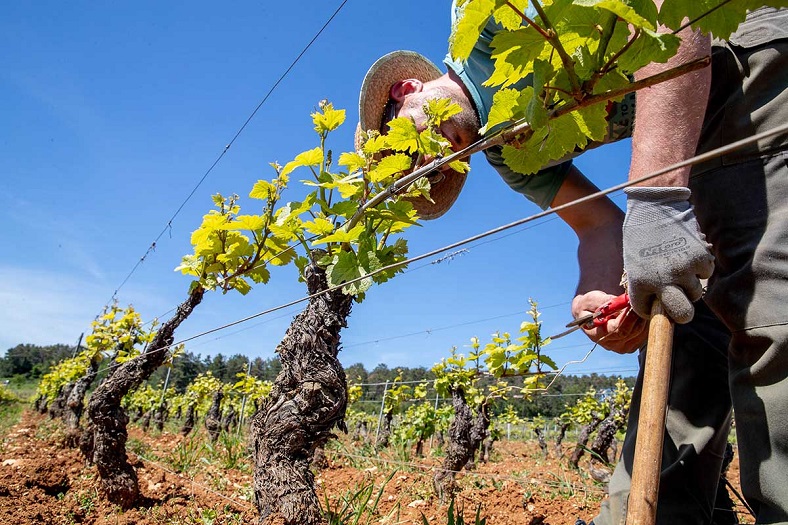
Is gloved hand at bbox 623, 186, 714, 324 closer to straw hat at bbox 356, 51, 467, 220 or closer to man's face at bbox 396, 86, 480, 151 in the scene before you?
man's face at bbox 396, 86, 480, 151

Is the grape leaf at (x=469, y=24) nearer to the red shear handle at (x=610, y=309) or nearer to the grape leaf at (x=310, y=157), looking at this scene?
the red shear handle at (x=610, y=309)

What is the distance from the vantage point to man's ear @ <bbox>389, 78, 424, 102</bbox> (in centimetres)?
234

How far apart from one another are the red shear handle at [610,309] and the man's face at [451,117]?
94cm

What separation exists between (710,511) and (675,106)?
1.35 meters

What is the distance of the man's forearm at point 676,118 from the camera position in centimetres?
121

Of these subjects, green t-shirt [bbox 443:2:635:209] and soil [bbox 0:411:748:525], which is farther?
soil [bbox 0:411:748:525]

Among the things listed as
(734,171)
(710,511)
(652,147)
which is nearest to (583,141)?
(652,147)

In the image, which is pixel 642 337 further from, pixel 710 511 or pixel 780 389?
pixel 710 511

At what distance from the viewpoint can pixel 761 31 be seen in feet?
4.44

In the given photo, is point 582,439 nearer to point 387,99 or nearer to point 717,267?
point 387,99

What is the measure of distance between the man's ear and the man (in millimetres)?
633

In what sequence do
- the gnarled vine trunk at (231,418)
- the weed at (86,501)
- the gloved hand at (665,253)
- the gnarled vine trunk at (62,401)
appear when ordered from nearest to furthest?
the gloved hand at (665,253) → the weed at (86,501) → the gnarled vine trunk at (62,401) → the gnarled vine trunk at (231,418)

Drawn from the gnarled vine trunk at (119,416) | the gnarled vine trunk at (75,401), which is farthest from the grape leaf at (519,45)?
the gnarled vine trunk at (75,401)

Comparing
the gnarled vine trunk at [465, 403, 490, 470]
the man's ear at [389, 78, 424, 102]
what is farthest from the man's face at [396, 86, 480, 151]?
the gnarled vine trunk at [465, 403, 490, 470]
